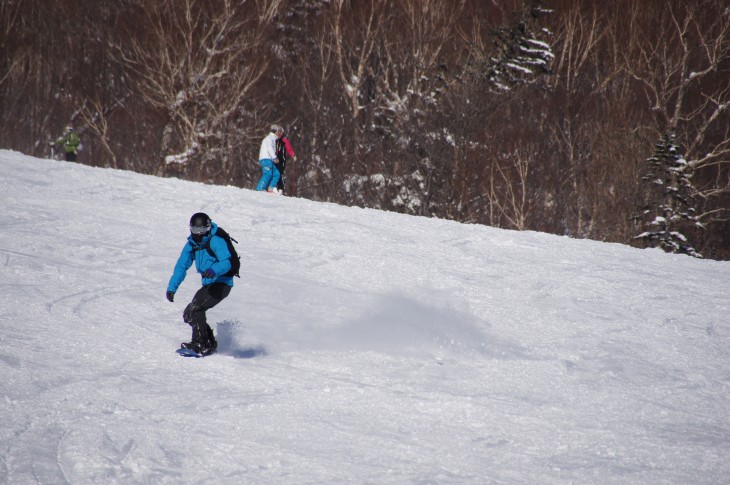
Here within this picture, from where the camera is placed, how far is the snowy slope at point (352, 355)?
566cm

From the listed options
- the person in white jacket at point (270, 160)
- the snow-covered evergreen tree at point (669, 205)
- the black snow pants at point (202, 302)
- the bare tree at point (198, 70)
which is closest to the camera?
the black snow pants at point (202, 302)

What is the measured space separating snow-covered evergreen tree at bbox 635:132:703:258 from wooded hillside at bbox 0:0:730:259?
0.32 feet

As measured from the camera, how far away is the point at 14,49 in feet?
129

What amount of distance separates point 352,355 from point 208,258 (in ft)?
6.03

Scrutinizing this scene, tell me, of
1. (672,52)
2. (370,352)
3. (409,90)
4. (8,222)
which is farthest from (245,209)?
(672,52)

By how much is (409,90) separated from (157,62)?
1058 centimetres

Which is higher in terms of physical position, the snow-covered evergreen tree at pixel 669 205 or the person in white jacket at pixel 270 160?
the snow-covered evergreen tree at pixel 669 205

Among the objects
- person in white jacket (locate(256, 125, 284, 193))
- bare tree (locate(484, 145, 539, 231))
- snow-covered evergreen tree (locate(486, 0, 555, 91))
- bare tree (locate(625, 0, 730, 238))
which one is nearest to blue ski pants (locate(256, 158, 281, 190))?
person in white jacket (locate(256, 125, 284, 193))

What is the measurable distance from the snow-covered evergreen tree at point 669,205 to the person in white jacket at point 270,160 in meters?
13.1

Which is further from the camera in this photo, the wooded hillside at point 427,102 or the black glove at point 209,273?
the wooded hillside at point 427,102

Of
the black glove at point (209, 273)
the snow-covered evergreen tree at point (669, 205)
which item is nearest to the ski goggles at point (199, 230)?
the black glove at point (209, 273)

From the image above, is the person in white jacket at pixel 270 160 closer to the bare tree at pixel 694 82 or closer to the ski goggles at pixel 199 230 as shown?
the ski goggles at pixel 199 230

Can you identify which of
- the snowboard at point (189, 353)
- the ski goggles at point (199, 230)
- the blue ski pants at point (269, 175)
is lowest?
the snowboard at point (189, 353)

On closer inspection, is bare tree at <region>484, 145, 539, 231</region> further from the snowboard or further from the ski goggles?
the ski goggles
